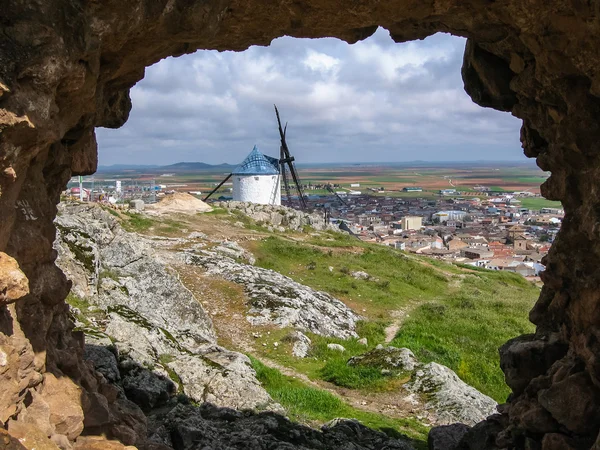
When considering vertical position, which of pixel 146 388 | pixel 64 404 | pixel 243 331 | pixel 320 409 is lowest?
pixel 320 409

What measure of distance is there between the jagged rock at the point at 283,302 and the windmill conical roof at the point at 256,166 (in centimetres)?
3690

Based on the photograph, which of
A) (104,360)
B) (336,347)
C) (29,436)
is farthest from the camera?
(336,347)

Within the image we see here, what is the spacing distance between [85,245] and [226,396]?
27.6ft

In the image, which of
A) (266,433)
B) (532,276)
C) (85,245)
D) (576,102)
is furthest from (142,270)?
(532,276)

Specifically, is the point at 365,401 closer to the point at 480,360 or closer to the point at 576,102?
the point at 480,360

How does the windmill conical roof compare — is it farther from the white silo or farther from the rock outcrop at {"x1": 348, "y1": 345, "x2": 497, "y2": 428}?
the rock outcrop at {"x1": 348, "y1": 345, "x2": 497, "y2": 428}

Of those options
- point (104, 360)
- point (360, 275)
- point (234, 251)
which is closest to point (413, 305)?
point (360, 275)

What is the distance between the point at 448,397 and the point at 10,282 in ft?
39.1

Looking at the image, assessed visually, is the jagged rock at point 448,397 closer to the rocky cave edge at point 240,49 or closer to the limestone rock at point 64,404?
the rocky cave edge at point 240,49

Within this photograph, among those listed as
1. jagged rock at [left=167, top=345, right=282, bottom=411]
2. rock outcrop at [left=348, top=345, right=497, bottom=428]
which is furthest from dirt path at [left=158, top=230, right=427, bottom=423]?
jagged rock at [left=167, top=345, right=282, bottom=411]

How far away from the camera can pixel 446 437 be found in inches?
489

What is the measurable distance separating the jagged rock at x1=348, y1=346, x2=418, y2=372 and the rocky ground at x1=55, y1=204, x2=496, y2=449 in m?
0.03

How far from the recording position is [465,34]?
420 inches

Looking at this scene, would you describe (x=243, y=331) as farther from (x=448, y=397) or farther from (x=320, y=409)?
(x=448, y=397)
